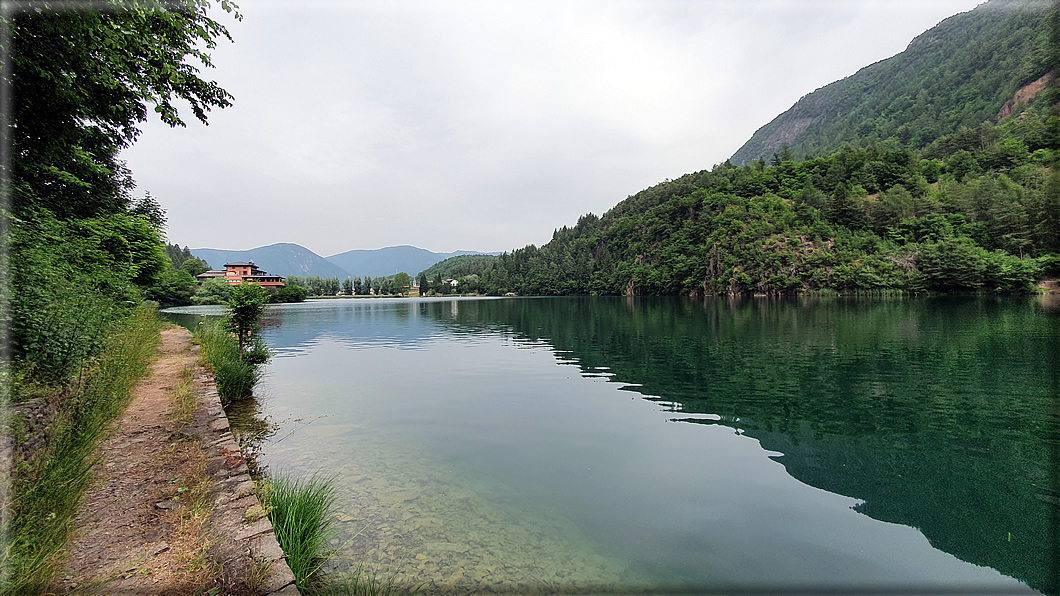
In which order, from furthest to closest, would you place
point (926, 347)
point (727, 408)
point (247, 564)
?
point (926, 347)
point (727, 408)
point (247, 564)

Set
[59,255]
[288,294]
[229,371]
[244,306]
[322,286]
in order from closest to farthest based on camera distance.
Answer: [59,255] → [229,371] → [244,306] → [288,294] → [322,286]

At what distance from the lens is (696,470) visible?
27.9ft

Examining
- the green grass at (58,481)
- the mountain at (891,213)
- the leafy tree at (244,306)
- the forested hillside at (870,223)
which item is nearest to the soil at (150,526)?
the green grass at (58,481)

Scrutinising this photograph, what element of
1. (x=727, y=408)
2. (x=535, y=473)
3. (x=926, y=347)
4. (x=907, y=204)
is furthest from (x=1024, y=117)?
(x=535, y=473)

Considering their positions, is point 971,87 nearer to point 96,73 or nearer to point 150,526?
point 96,73

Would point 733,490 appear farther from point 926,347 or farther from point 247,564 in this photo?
point 926,347

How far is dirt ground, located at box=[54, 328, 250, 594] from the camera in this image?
3604 mm

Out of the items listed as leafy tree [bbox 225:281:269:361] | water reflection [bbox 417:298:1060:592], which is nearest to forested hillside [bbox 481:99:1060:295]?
water reflection [bbox 417:298:1060:592]

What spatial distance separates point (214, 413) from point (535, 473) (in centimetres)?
676

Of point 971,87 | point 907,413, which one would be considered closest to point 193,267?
point 907,413

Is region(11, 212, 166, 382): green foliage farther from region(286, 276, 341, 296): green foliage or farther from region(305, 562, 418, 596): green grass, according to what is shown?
region(286, 276, 341, 296): green foliage

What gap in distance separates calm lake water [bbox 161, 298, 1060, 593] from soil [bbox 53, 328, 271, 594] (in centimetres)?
176

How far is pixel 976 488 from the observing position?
7242 mm

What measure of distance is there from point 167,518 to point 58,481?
1497 mm
